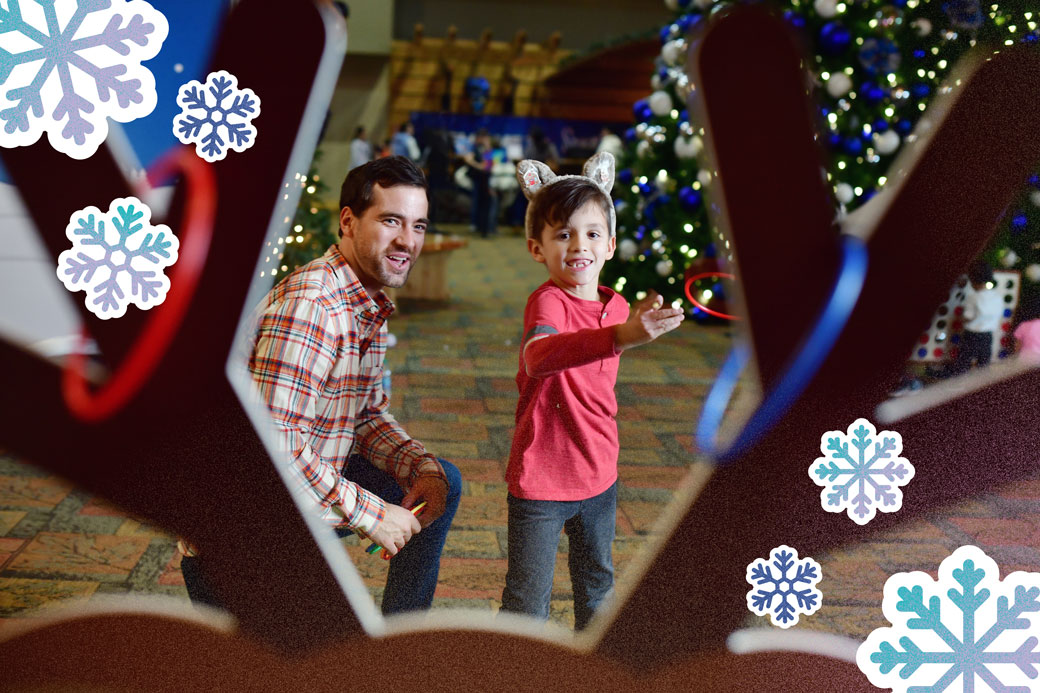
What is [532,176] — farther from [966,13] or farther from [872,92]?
[872,92]

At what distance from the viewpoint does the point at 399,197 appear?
147 centimetres

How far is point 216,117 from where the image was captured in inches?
53.5

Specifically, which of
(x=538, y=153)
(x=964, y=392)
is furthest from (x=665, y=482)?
(x=538, y=153)

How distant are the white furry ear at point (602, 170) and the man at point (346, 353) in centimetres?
29

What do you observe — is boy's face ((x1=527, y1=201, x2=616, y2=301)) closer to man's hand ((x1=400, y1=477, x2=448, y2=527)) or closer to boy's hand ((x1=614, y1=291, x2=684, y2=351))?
boy's hand ((x1=614, y1=291, x2=684, y2=351))

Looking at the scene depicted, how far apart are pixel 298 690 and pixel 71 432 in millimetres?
557

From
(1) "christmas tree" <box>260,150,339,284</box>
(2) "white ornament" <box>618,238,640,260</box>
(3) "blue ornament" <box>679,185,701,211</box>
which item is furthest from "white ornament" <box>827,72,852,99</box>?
(1) "christmas tree" <box>260,150,339,284</box>

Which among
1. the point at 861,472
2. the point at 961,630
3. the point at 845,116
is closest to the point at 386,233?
the point at 861,472

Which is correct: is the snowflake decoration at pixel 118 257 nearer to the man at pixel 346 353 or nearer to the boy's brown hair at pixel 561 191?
the man at pixel 346 353

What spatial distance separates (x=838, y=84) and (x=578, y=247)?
315 centimetres

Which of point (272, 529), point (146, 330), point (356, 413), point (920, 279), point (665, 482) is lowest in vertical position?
point (665, 482)

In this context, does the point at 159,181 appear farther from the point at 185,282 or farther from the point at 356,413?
the point at 356,413

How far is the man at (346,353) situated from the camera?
4.72 ft

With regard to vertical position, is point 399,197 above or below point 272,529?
above
